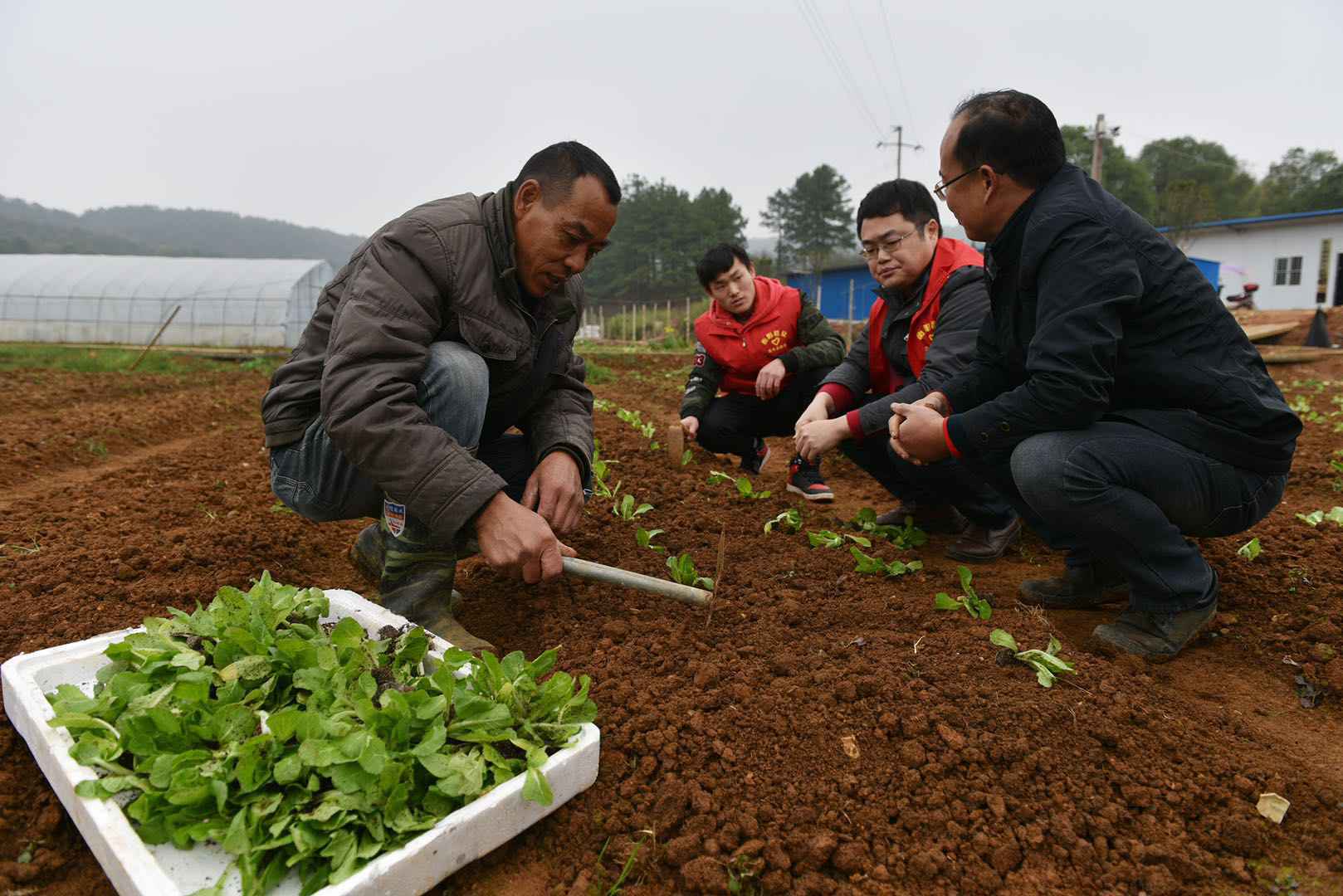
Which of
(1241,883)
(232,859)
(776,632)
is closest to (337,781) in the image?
(232,859)

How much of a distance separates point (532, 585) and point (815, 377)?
231 cm

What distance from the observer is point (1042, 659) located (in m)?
2.01

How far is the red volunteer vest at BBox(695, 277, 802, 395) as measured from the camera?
4.45m

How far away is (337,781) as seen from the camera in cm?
140

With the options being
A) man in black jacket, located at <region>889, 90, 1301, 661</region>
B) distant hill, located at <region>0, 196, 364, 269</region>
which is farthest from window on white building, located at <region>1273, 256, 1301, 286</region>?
distant hill, located at <region>0, 196, 364, 269</region>

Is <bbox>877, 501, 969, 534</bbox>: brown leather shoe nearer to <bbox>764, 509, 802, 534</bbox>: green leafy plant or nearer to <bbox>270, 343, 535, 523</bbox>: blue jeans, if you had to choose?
<bbox>764, 509, 802, 534</bbox>: green leafy plant

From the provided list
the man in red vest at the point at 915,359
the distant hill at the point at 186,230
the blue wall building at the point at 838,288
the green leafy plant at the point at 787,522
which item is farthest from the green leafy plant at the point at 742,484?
the distant hill at the point at 186,230

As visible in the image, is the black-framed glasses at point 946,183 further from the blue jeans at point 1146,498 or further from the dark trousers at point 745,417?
Result: the dark trousers at point 745,417

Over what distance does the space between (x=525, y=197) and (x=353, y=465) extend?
84 centimetres

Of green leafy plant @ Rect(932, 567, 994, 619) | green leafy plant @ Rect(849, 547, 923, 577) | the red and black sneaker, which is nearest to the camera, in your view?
green leafy plant @ Rect(932, 567, 994, 619)

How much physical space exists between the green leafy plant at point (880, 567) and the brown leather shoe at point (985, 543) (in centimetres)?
46

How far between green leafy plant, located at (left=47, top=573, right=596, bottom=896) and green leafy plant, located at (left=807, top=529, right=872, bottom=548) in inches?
58.0

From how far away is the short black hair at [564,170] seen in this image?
2.14 meters

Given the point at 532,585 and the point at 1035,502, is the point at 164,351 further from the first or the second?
the point at 1035,502
